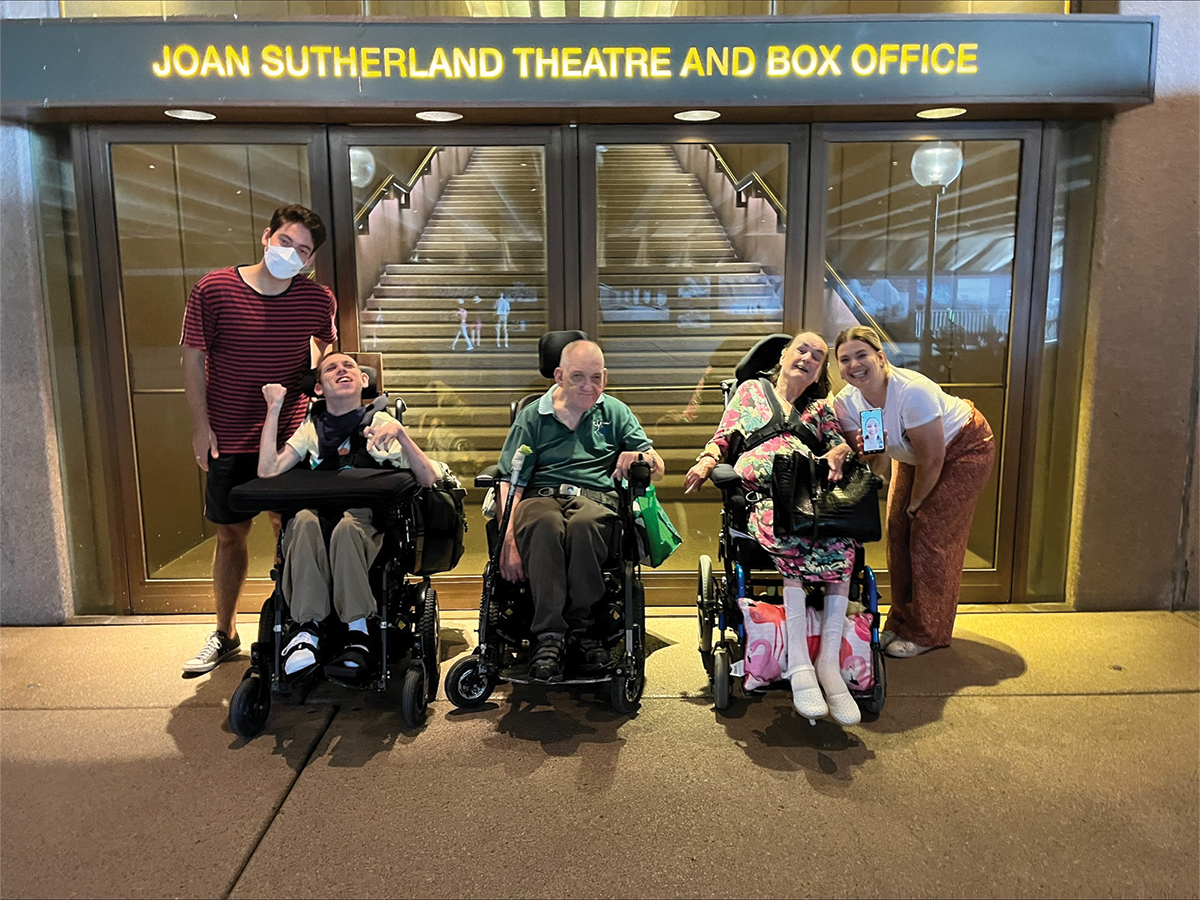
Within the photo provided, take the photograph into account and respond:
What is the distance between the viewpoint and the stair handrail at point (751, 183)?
4.30 metres

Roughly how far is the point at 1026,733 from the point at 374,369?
9.71 ft

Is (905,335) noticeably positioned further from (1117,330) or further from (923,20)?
(923,20)

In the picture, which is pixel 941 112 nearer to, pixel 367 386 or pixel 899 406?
pixel 899 406

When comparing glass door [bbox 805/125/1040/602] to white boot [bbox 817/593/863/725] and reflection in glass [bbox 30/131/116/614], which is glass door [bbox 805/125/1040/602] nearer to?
white boot [bbox 817/593/863/725]

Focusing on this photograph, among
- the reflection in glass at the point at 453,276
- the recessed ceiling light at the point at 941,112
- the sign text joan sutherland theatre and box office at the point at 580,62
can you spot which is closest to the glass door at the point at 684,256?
the reflection in glass at the point at 453,276

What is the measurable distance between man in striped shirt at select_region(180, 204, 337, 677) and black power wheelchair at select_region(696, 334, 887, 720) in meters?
1.85

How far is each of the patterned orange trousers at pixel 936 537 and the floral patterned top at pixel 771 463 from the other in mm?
595

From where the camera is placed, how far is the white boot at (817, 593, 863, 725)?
2967 mm

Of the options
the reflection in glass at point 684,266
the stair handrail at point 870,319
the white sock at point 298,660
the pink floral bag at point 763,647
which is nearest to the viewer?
the white sock at point 298,660

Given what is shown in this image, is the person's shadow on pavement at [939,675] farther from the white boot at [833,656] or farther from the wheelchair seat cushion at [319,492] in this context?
the wheelchair seat cushion at [319,492]

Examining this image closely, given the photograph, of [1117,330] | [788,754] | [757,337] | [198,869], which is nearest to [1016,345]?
[1117,330]

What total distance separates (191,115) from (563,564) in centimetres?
275

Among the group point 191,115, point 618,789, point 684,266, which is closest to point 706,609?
point 618,789

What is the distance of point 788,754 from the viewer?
115 inches
